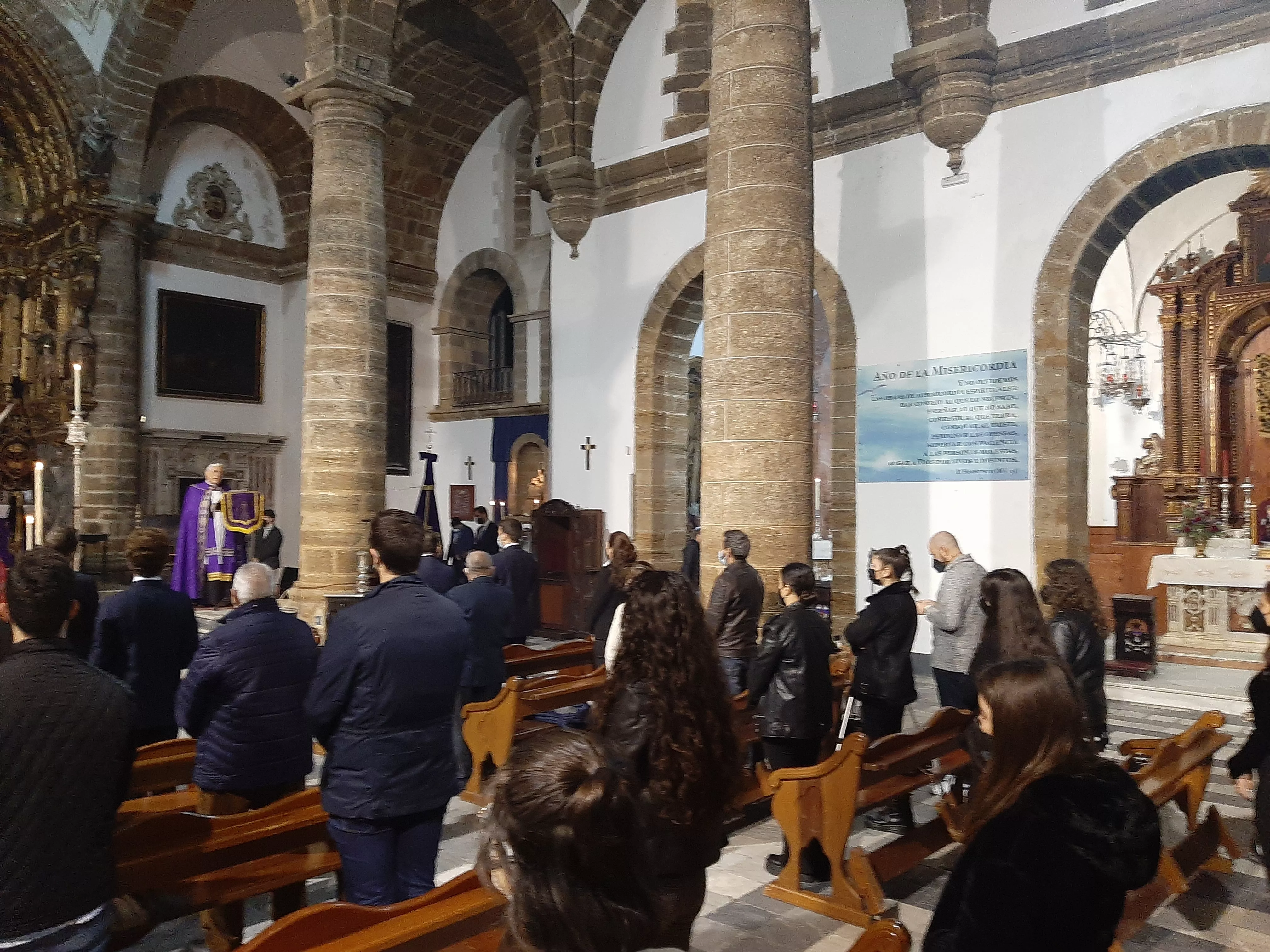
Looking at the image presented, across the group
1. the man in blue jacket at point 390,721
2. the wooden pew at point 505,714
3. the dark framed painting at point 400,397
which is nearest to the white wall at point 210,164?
the dark framed painting at point 400,397

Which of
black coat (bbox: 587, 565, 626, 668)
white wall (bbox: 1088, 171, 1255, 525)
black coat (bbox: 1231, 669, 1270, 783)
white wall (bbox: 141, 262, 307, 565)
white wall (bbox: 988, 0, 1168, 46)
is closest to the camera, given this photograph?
black coat (bbox: 1231, 669, 1270, 783)

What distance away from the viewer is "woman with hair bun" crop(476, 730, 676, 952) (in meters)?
1.23

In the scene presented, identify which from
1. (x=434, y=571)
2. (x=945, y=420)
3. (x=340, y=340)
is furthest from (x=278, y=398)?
(x=945, y=420)

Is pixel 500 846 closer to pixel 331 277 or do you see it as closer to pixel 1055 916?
pixel 1055 916

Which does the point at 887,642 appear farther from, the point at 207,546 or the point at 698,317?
the point at 207,546

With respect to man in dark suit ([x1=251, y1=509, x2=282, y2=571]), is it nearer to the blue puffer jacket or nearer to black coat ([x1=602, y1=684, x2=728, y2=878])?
the blue puffer jacket

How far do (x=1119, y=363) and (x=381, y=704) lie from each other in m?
14.8

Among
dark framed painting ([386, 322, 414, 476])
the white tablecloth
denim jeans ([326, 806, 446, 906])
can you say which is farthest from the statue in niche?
the white tablecloth

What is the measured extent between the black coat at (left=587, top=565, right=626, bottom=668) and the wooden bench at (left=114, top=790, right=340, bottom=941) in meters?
2.77

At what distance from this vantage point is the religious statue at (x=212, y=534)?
9.75 m

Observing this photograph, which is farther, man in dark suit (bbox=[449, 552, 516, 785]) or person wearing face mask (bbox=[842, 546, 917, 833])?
man in dark suit (bbox=[449, 552, 516, 785])

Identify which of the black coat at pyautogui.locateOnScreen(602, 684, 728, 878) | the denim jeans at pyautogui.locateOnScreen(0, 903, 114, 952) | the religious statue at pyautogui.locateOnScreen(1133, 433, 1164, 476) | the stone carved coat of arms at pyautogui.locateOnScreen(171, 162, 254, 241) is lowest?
the denim jeans at pyautogui.locateOnScreen(0, 903, 114, 952)

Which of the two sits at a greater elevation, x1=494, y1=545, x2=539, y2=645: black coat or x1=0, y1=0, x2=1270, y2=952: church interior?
x1=0, y1=0, x2=1270, y2=952: church interior

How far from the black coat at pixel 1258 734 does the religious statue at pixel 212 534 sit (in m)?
8.57
